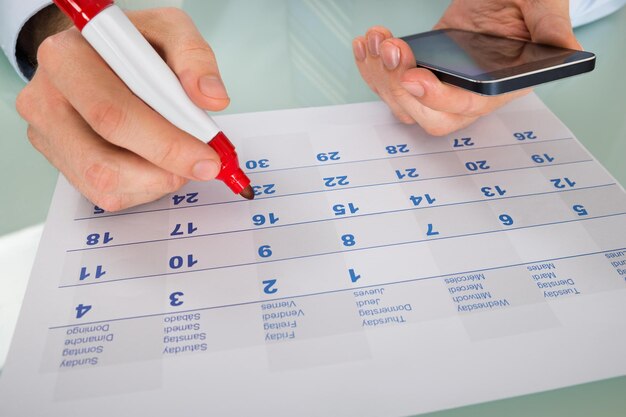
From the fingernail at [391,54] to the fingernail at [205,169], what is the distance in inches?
9.0

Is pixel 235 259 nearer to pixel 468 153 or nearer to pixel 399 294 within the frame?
pixel 399 294

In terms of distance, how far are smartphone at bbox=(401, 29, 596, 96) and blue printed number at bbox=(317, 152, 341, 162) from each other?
124mm

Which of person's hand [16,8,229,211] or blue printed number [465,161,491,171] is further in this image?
blue printed number [465,161,491,171]

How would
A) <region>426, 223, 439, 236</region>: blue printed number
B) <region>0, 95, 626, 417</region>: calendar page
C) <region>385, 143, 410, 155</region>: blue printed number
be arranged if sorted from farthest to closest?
1. <region>385, 143, 410, 155</region>: blue printed number
2. <region>426, 223, 439, 236</region>: blue printed number
3. <region>0, 95, 626, 417</region>: calendar page

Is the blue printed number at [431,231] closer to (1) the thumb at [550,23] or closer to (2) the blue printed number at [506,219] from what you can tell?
(2) the blue printed number at [506,219]

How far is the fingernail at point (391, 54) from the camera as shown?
1.77 ft

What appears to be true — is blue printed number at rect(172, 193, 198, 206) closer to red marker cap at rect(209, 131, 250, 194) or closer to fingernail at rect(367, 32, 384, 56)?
red marker cap at rect(209, 131, 250, 194)

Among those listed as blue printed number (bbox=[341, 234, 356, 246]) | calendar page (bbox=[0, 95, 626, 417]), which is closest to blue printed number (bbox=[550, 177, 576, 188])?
calendar page (bbox=[0, 95, 626, 417])

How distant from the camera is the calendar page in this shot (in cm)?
35

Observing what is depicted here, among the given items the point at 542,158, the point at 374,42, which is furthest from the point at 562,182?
the point at 374,42

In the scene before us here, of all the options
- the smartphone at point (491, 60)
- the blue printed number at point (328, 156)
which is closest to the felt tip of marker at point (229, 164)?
the blue printed number at point (328, 156)

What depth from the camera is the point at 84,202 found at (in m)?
0.50

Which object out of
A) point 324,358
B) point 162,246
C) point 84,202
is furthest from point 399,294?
point 84,202

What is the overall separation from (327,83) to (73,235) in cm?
36
